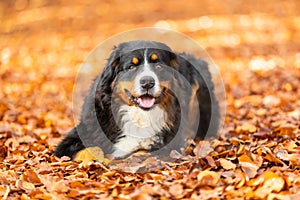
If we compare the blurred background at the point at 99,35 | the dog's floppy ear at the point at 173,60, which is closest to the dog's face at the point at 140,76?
the dog's floppy ear at the point at 173,60

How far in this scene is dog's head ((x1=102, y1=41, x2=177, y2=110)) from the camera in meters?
5.08

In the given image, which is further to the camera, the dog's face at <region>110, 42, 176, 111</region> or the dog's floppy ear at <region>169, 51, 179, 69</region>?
the dog's floppy ear at <region>169, 51, 179, 69</region>

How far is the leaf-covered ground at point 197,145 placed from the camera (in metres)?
4.18

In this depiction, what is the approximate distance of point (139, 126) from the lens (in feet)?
17.4

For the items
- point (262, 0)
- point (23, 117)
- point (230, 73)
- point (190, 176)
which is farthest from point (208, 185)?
point (262, 0)

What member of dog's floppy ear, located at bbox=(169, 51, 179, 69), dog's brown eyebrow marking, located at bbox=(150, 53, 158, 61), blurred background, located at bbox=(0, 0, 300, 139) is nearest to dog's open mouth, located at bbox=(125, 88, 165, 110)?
dog's brown eyebrow marking, located at bbox=(150, 53, 158, 61)

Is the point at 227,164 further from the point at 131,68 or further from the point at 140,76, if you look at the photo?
the point at 131,68

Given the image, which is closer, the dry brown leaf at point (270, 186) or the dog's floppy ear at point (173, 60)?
the dry brown leaf at point (270, 186)

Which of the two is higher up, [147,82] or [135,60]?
[135,60]

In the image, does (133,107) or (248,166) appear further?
(133,107)

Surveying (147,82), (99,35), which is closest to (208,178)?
(147,82)

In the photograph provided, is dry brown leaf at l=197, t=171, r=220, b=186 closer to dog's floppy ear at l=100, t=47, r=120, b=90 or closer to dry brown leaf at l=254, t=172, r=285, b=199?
dry brown leaf at l=254, t=172, r=285, b=199

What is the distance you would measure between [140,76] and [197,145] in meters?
1.24

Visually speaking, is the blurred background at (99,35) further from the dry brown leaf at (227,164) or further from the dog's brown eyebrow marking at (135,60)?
the dry brown leaf at (227,164)
